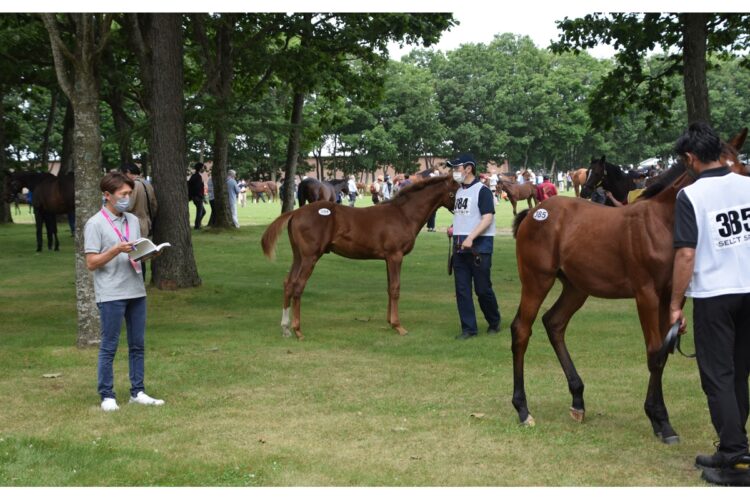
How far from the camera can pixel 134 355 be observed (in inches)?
316

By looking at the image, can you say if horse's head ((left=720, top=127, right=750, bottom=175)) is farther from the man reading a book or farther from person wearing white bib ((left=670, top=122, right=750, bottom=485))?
the man reading a book

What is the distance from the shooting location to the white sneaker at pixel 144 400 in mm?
7961


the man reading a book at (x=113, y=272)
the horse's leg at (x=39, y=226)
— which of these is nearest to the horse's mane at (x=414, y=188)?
the man reading a book at (x=113, y=272)

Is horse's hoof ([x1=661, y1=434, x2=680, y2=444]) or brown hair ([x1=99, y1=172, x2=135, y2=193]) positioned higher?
brown hair ([x1=99, y1=172, x2=135, y2=193])

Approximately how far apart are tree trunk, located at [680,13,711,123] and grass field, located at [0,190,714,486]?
4.89m

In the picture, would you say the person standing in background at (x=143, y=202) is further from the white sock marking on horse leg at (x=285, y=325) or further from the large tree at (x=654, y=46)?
the large tree at (x=654, y=46)

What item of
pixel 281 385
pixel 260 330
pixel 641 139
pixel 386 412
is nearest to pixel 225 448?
pixel 386 412

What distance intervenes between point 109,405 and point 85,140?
383 centimetres

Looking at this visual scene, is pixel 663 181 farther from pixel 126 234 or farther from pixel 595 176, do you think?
pixel 595 176

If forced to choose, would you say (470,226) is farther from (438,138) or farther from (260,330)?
(438,138)

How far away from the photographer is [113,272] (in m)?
7.74

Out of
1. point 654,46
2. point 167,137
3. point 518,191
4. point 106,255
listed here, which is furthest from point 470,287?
point 518,191

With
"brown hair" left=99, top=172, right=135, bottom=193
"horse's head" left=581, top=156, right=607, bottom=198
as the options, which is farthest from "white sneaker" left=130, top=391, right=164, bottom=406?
"horse's head" left=581, top=156, right=607, bottom=198

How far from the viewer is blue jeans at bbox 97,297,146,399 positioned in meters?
7.77
